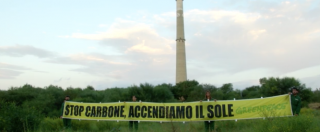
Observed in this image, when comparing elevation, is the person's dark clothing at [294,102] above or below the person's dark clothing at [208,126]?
above

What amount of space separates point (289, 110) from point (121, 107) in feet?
22.9

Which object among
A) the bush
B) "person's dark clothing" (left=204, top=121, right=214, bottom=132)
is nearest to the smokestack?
"person's dark clothing" (left=204, top=121, right=214, bottom=132)

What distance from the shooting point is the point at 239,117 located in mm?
11445

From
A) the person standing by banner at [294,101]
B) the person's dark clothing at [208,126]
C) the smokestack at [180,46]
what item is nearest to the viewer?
the person standing by banner at [294,101]

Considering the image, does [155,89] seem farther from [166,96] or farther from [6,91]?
[6,91]

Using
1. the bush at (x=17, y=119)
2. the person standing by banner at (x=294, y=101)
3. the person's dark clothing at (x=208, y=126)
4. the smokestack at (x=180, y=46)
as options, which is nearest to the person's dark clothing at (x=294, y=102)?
the person standing by banner at (x=294, y=101)

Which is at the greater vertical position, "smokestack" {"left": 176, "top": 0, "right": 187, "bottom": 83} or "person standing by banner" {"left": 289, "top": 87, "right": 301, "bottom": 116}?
"smokestack" {"left": 176, "top": 0, "right": 187, "bottom": 83}

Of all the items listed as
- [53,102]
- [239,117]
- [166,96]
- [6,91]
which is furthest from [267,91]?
[6,91]

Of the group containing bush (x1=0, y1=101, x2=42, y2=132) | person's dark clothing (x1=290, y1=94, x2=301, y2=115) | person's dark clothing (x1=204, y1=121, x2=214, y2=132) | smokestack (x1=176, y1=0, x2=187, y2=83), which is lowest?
person's dark clothing (x1=204, y1=121, x2=214, y2=132)

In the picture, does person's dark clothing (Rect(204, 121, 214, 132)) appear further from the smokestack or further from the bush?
the smokestack

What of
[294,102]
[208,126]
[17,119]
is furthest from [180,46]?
[294,102]

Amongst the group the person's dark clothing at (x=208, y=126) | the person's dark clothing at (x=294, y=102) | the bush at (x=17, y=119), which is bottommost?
the person's dark clothing at (x=208, y=126)

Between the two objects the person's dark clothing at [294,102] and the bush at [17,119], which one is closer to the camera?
the person's dark clothing at [294,102]

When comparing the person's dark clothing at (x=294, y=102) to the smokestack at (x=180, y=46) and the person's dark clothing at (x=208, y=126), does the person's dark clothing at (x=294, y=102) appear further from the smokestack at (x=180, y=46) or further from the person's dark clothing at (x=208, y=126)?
the smokestack at (x=180, y=46)
